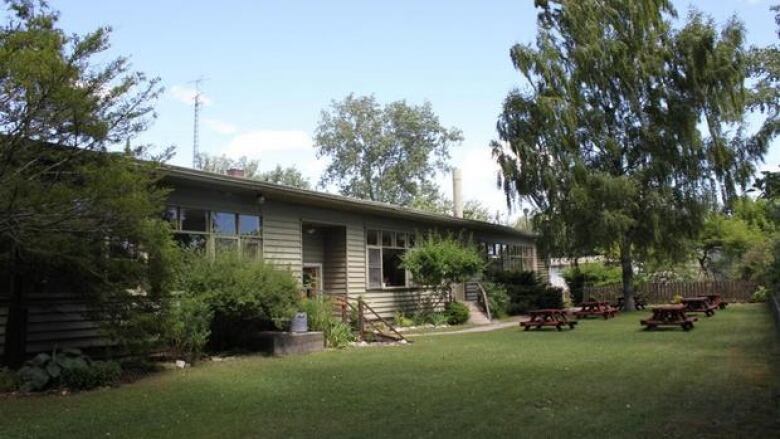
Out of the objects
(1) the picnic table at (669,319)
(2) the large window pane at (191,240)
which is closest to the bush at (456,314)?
(1) the picnic table at (669,319)

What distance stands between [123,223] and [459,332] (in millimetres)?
11200

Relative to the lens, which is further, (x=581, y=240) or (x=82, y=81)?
(x=581, y=240)

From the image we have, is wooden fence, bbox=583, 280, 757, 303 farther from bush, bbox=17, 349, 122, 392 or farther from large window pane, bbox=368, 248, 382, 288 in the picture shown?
bush, bbox=17, 349, 122, 392

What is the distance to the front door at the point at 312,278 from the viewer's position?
735 inches

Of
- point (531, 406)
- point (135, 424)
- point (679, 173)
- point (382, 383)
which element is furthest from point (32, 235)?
point (679, 173)

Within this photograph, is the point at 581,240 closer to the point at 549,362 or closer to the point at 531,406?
the point at 549,362

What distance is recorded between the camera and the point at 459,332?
60.0ft

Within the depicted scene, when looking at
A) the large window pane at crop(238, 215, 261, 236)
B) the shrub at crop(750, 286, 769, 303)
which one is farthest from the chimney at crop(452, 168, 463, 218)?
the large window pane at crop(238, 215, 261, 236)

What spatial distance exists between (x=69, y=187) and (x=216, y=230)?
6.49 meters

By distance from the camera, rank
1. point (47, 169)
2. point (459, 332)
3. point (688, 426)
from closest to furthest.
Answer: point (688, 426) < point (47, 169) < point (459, 332)

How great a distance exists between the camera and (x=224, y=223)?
15164 mm

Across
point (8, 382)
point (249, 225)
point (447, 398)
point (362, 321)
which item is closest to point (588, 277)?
point (362, 321)

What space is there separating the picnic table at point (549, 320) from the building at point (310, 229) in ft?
15.5

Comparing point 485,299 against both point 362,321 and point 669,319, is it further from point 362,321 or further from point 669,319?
point 362,321
